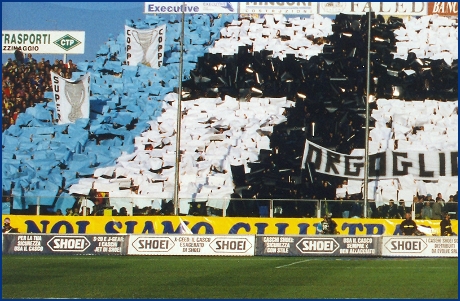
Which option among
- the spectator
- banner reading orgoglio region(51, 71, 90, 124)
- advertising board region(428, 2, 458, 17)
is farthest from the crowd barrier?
advertising board region(428, 2, 458, 17)

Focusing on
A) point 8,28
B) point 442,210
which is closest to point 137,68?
point 8,28

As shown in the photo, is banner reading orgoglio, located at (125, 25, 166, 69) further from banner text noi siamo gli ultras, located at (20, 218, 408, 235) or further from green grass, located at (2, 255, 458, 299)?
green grass, located at (2, 255, 458, 299)

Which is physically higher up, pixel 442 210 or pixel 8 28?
pixel 8 28

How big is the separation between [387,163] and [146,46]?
558 inches

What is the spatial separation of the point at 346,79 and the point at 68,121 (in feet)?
45.5

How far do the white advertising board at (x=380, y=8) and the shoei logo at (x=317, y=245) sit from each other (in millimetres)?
21485

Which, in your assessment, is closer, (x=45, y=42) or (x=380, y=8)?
(x=380, y=8)

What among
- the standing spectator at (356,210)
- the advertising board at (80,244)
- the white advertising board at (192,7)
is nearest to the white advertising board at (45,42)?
the white advertising board at (192,7)

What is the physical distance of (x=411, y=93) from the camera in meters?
41.0

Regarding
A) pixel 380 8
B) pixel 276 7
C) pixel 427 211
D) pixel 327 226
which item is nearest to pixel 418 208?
pixel 427 211

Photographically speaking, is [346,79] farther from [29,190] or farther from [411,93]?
[29,190]

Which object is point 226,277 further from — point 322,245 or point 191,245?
point 322,245

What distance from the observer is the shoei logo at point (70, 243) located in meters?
24.3

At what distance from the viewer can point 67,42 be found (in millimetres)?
44625
